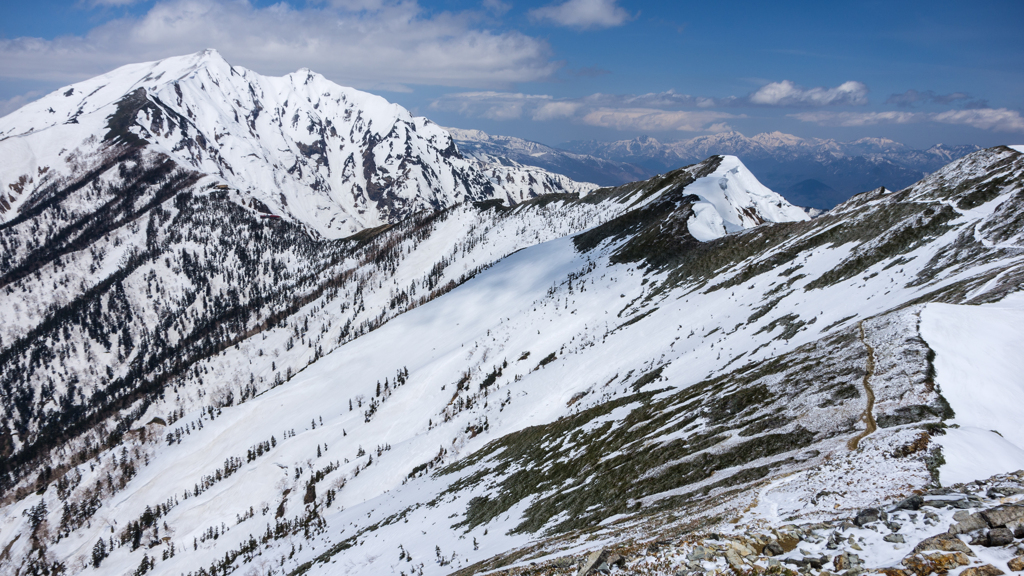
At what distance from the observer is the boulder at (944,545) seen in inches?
402

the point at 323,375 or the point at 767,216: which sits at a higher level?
the point at 767,216

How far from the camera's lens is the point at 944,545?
10422 mm

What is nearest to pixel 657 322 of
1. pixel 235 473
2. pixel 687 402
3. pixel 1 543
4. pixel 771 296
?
pixel 771 296

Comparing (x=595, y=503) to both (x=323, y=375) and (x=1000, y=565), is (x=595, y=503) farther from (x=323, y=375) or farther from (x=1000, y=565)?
(x=323, y=375)

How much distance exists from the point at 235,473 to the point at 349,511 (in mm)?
71932

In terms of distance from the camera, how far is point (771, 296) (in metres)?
58.8

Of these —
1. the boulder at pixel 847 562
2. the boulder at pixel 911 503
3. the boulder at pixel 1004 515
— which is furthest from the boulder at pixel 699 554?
the boulder at pixel 1004 515

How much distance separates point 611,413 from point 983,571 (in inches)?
1497

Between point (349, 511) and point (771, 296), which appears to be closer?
point (771, 296)

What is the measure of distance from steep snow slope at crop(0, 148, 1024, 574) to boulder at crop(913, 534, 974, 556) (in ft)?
12.0

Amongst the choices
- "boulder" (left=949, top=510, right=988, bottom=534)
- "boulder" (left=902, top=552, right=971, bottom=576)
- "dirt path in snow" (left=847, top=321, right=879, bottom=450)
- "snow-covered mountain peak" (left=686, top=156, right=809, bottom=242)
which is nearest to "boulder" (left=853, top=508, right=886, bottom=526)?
"boulder" (left=949, top=510, right=988, bottom=534)

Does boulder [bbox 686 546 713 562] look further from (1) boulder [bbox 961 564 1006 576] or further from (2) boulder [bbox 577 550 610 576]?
(1) boulder [bbox 961 564 1006 576]

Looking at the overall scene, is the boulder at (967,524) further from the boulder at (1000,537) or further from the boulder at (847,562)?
the boulder at (847,562)

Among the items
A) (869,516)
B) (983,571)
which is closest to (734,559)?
(869,516)
